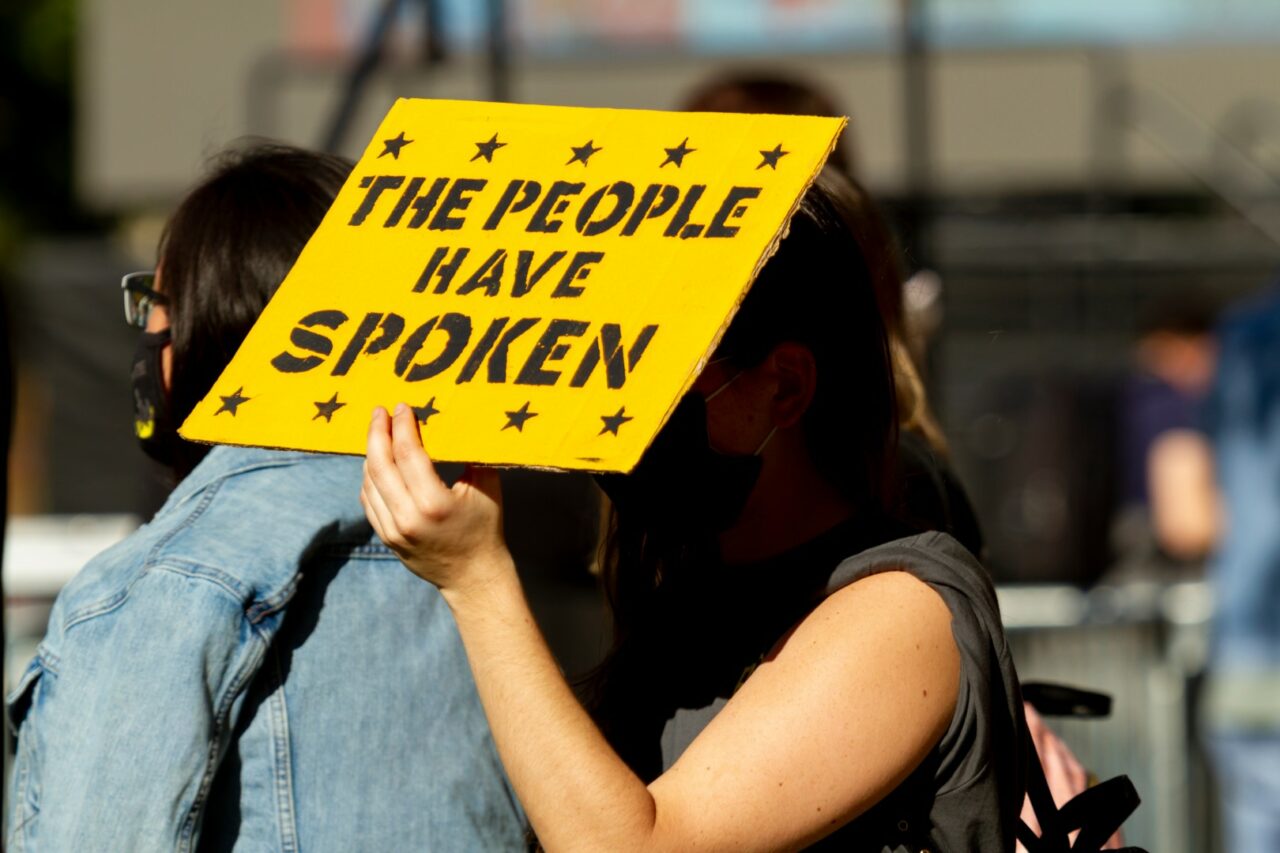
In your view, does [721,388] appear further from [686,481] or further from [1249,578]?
[1249,578]

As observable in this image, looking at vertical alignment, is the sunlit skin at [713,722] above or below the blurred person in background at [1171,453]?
above

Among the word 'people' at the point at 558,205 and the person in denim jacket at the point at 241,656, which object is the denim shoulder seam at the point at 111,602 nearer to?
the person in denim jacket at the point at 241,656

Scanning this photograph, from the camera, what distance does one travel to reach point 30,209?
2411 cm

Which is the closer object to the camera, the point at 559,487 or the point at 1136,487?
the point at 559,487

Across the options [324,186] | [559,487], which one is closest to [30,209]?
[559,487]

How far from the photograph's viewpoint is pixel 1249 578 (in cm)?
460

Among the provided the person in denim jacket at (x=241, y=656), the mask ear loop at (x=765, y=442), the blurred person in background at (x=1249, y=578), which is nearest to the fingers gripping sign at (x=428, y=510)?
the person in denim jacket at (x=241, y=656)

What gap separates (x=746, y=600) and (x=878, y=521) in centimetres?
17

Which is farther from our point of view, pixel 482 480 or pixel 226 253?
pixel 226 253

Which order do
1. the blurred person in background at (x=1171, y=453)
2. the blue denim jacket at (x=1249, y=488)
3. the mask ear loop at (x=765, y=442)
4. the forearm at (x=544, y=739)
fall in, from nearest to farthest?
the forearm at (x=544, y=739) → the mask ear loop at (x=765, y=442) → the blue denim jacket at (x=1249, y=488) → the blurred person in background at (x=1171, y=453)

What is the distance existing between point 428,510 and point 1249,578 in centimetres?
335

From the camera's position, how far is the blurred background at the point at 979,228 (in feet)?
19.7

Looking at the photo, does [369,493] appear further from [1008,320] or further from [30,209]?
[30,209]

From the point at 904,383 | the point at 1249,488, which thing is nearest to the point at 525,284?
the point at 904,383
